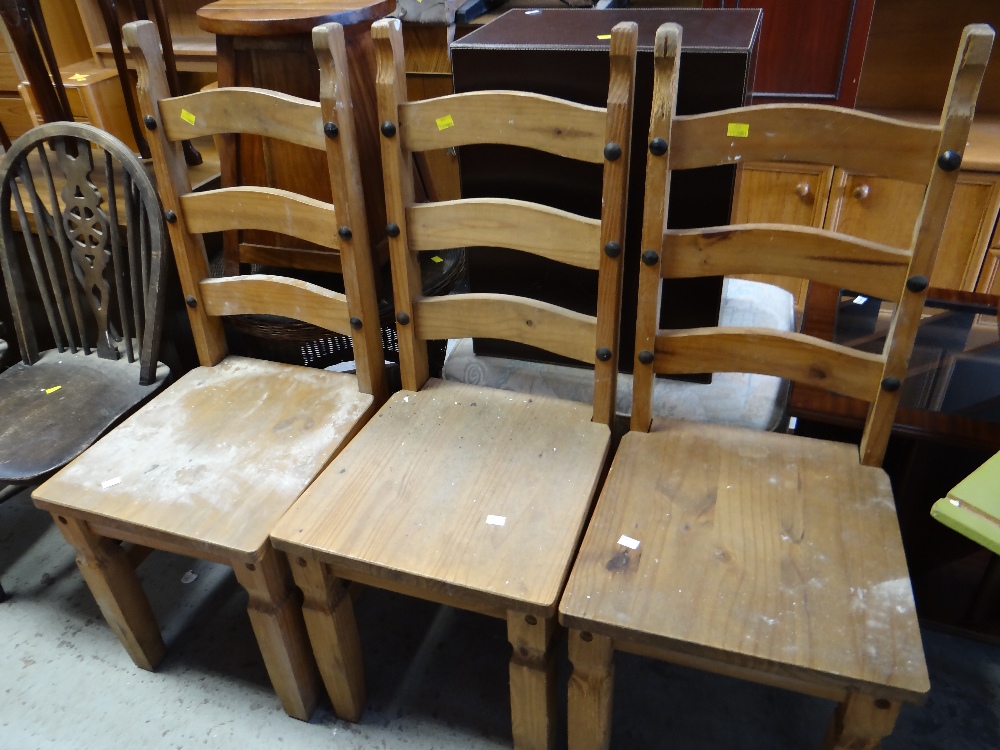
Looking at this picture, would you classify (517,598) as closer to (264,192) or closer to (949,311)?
(264,192)

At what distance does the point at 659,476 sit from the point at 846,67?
5.08ft

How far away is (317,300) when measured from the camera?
4.62 ft

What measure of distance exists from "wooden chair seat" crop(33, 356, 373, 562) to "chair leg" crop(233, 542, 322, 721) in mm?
67

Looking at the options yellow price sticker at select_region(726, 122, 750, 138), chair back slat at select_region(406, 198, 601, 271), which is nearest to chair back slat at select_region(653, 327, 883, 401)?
chair back slat at select_region(406, 198, 601, 271)

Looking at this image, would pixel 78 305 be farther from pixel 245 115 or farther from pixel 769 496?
pixel 769 496

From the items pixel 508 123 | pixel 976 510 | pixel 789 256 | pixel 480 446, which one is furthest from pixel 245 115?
pixel 976 510

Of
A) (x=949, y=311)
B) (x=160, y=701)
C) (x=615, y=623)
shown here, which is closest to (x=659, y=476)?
(x=615, y=623)

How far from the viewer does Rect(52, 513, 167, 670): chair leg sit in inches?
52.7

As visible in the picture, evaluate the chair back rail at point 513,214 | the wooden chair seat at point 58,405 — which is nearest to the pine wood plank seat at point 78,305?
the wooden chair seat at point 58,405

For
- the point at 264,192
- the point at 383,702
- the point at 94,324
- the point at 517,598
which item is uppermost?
the point at 264,192

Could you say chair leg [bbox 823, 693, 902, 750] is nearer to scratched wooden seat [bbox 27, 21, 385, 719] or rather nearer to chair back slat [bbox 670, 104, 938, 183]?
chair back slat [bbox 670, 104, 938, 183]

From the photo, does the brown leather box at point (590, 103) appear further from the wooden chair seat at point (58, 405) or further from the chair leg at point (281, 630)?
the wooden chair seat at point (58, 405)

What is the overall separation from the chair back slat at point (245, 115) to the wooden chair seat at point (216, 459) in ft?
1.56

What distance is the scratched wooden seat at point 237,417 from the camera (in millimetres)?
1226
